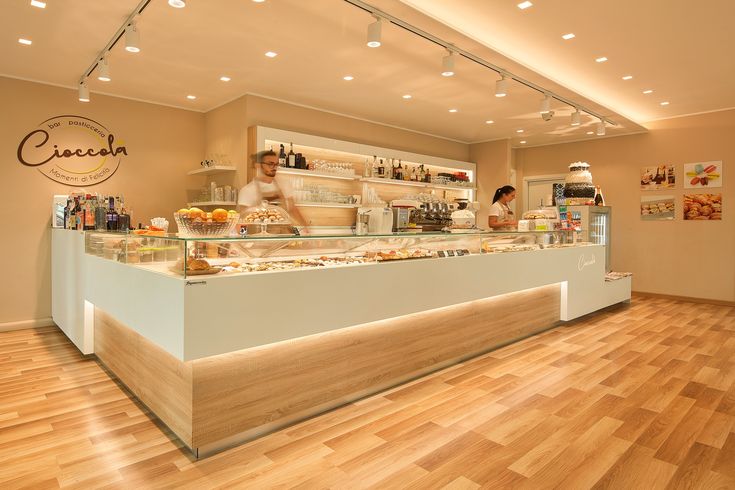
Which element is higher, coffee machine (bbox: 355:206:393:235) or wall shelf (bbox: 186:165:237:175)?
wall shelf (bbox: 186:165:237:175)

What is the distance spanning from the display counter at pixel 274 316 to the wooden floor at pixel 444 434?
0.52 feet

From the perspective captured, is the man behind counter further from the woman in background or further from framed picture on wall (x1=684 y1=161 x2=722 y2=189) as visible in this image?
framed picture on wall (x1=684 y1=161 x2=722 y2=189)

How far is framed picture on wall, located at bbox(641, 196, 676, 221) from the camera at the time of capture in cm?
788

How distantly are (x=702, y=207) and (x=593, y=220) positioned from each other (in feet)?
5.88

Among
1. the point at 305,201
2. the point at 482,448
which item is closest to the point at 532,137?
the point at 305,201

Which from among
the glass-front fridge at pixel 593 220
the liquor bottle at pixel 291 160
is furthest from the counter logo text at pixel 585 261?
the liquor bottle at pixel 291 160

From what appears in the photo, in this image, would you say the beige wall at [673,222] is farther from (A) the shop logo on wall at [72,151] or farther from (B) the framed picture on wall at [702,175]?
(A) the shop logo on wall at [72,151]

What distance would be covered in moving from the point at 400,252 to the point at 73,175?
480 centimetres

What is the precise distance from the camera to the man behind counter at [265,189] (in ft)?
14.0

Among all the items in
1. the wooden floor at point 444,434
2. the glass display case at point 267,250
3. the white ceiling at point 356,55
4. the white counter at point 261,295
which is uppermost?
the white ceiling at point 356,55

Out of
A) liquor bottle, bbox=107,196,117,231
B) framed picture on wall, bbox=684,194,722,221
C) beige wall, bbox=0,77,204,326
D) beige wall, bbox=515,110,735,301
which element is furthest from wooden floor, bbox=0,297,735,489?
framed picture on wall, bbox=684,194,722,221

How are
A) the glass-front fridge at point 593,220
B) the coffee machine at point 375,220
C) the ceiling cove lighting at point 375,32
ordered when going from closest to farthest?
1. the ceiling cove lighting at point 375,32
2. the coffee machine at point 375,220
3. the glass-front fridge at point 593,220

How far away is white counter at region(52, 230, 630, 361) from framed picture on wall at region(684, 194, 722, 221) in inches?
170

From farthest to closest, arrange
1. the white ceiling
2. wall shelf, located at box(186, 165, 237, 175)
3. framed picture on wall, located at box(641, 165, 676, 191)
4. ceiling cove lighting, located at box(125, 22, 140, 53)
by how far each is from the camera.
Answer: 1. framed picture on wall, located at box(641, 165, 676, 191)
2. wall shelf, located at box(186, 165, 237, 175)
3. the white ceiling
4. ceiling cove lighting, located at box(125, 22, 140, 53)
